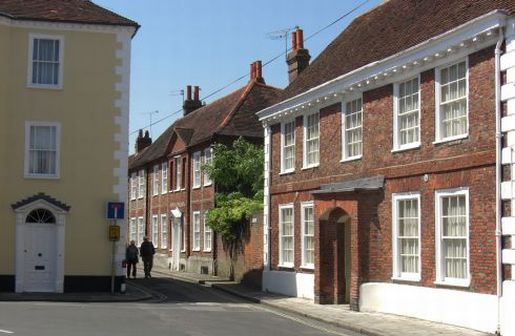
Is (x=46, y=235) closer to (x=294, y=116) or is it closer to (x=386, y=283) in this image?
(x=294, y=116)

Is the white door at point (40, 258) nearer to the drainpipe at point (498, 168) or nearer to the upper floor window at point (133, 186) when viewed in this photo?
the drainpipe at point (498, 168)

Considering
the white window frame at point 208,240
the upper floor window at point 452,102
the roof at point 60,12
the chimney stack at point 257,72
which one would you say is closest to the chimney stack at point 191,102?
the chimney stack at point 257,72

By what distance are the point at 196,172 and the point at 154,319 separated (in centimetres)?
2199

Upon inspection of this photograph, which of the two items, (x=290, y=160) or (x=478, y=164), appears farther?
(x=290, y=160)

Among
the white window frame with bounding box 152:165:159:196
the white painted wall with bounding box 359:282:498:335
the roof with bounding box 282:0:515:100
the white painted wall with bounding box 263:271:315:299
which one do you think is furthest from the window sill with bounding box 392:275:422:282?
the white window frame with bounding box 152:165:159:196

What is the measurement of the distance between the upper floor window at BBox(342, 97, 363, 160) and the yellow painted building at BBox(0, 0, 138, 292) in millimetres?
7682

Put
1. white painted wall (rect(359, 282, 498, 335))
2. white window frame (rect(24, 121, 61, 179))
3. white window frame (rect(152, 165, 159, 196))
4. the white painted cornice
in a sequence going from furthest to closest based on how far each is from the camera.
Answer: white window frame (rect(152, 165, 159, 196)) < the white painted cornice < white window frame (rect(24, 121, 61, 179)) < white painted wall (rect(359, 282, 498, 335))

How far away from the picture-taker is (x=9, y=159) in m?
24.7

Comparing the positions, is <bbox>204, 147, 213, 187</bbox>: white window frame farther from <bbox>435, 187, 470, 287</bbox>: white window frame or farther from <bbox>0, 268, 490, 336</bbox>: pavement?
<bbox>435, 187, 470, 287</bbox>: white window frame

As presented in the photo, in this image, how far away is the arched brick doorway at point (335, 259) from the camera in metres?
22.4

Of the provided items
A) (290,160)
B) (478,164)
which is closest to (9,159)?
(290,160)

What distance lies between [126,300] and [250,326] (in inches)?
287

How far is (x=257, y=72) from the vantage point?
4181 centimetres

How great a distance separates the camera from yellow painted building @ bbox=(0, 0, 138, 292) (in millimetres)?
24594
